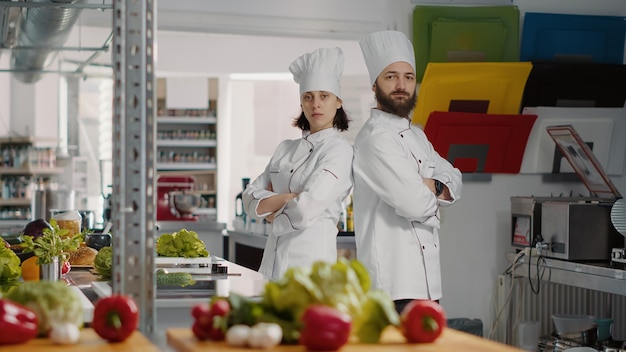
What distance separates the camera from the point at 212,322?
1.46m

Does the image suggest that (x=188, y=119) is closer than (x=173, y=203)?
No

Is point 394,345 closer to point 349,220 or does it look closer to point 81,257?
point 81,257

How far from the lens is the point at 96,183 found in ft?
37.0

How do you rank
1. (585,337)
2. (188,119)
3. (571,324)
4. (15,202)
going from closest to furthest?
(585,337) < (571,324) < (15,202) < (188,119)

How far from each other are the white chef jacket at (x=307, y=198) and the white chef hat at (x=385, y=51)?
326 millimetres

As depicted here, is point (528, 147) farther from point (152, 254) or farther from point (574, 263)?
Answer: point (152, 254)

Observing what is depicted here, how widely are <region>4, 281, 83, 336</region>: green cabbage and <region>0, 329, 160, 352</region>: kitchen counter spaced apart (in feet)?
0.10

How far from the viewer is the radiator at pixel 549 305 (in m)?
5.32

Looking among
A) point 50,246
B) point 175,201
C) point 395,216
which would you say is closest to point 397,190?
point 395,216

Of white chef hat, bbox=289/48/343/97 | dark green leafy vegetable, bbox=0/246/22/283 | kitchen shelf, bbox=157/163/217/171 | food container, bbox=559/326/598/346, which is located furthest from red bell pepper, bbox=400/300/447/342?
kitchen shelf, bbox=157/163/217/171

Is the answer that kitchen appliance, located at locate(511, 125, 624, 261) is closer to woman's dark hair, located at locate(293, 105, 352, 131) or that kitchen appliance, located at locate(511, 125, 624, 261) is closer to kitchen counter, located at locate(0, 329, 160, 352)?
woman's dark hair, located at locate(293, 105, 352, 131)

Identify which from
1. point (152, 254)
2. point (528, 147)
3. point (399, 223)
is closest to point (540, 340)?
point (528, 147)

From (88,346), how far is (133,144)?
0.38 metres

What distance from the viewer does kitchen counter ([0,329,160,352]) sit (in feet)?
4.59
